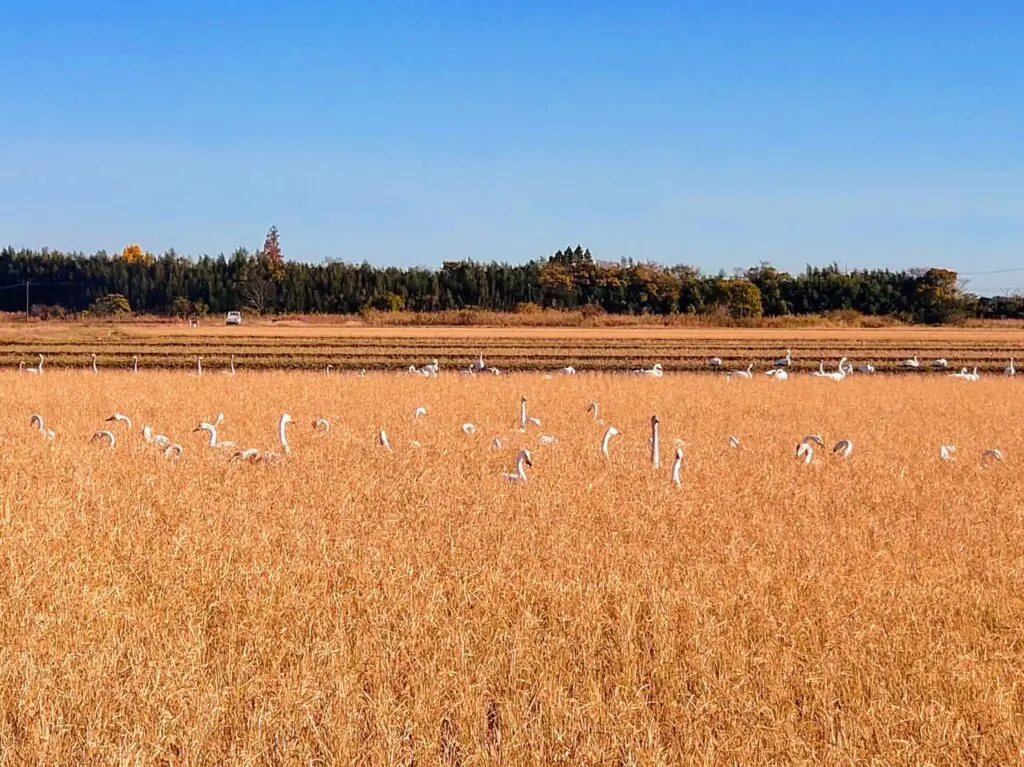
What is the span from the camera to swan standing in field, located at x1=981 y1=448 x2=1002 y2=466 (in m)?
13.9

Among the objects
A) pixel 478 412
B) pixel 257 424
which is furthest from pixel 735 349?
pixel 257 424

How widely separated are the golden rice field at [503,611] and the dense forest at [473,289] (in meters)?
78.3

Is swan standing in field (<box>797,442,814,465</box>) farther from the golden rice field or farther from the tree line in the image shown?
the tree line

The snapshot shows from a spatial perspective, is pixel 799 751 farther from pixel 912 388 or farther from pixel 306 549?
pixel 912 388

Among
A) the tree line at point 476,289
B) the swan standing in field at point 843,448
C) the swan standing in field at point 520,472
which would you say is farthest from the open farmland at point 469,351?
the tree line at point 476,289

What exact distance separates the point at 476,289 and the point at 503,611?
9534cm

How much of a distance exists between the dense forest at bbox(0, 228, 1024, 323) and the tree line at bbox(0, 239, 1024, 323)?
102 mm

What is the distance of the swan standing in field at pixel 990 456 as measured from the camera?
13.9m

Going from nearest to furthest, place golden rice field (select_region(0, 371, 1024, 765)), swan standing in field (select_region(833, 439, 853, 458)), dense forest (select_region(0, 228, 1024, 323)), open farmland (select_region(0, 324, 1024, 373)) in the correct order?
golden rice field (select_region(0, 371, 1024, 765)) → swan standing in field (select_region(833, 439, 853, 458)) → open farmland (select_region(0, 324, 1024, 373)) → dense forest (select_region(0, 228, 1024, 323))

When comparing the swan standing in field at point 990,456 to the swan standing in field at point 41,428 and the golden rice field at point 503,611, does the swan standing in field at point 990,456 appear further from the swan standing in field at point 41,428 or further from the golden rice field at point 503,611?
the swan standing in field at point 41,428

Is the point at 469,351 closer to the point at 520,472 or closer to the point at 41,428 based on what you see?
the point at 41,428

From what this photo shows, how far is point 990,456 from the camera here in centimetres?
1410

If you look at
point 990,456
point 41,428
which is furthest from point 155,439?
point 990,456

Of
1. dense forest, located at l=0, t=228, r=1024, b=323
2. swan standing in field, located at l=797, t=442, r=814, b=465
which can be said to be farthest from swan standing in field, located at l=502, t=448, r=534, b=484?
dense forest, located at l=0, t=228, r=1024, b=323
